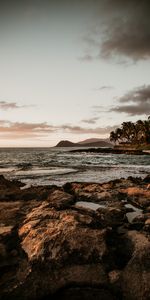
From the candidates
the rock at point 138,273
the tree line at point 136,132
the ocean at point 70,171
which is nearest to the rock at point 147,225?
the rock at point 138,273

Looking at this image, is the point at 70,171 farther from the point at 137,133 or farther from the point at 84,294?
the point at 137,133

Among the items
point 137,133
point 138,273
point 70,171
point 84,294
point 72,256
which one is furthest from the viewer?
point 137,133

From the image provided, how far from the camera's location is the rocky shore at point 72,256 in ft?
19.1

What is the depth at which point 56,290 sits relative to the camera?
229 inches

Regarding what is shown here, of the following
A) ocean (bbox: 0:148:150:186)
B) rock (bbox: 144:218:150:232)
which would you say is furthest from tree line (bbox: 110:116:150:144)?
rock (bbox: 144:218:150:232)

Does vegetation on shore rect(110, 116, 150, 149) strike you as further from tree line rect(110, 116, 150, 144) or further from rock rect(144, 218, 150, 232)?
rock rect(144, 218, 150, 232)

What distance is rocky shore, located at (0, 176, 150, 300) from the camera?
581 cm

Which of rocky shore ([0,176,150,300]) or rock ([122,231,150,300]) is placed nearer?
rock ([122,231,150,300])

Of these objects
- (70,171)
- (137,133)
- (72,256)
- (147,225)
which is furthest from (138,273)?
(137,133)

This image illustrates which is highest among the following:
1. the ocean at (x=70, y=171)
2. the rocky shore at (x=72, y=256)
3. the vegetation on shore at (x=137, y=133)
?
the vegetation on shore at (x=137, y=133)

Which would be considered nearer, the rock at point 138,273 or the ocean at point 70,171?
the rock at point 138,273

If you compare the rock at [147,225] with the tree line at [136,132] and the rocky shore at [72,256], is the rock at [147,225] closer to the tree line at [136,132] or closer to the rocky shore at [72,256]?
the rocky shore at [72,256]

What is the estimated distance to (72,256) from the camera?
6715 mm

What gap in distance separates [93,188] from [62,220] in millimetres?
8996
